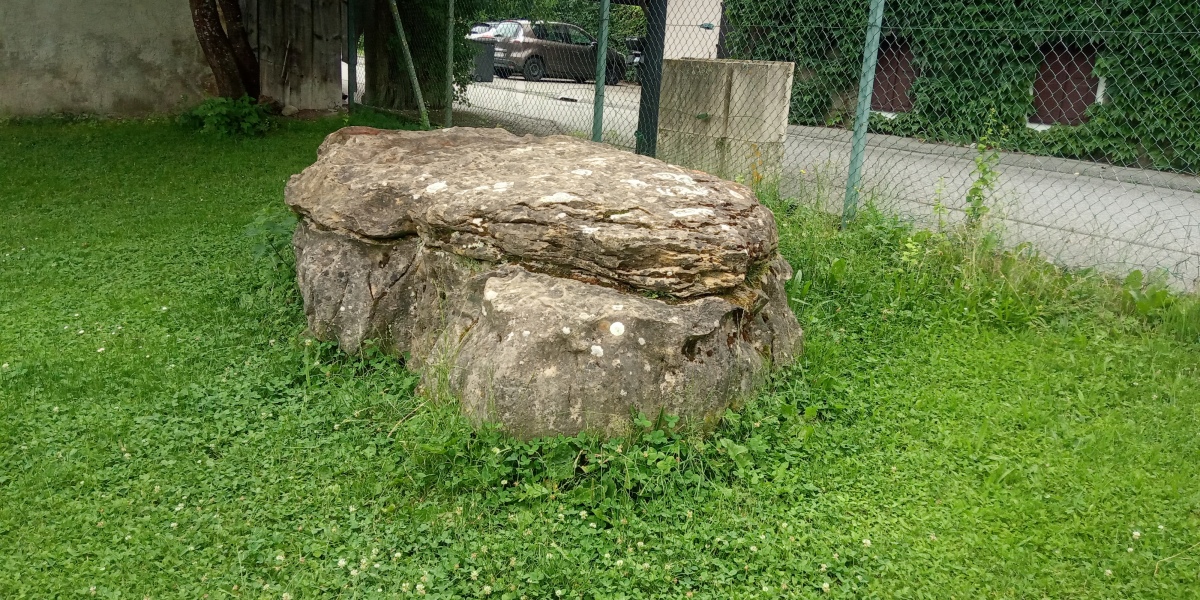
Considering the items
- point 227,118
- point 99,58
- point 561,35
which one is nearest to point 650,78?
point 561,35

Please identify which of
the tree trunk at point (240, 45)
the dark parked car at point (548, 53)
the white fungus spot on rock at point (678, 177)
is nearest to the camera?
the white fungus spot on rock at point (678, 177)

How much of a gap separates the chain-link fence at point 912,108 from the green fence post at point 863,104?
0.01 meters

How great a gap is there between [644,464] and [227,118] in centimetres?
765

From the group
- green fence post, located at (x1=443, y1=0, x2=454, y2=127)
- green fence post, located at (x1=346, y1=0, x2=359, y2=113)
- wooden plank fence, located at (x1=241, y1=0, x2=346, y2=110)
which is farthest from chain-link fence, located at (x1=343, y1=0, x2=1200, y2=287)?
wooden plank fence, located at (x1=241, y1=0, x2=346, y2=110)

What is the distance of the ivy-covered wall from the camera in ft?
29.7

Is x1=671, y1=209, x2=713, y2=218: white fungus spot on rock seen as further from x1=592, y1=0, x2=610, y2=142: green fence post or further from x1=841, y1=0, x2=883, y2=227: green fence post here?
x1=592, y1=0, x2=610, y2=142: green fence post

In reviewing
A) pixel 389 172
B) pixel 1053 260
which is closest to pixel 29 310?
pixel 389 172

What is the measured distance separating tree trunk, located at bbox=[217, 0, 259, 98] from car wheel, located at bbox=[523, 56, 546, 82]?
3040mm

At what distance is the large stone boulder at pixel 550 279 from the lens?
348cm

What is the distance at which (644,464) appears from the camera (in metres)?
3.41

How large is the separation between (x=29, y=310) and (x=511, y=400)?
330 cm

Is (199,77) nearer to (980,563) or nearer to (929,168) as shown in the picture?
(929,168)

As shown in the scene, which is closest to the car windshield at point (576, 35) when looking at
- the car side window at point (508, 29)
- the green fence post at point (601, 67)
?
the car side window at point (508, 29)

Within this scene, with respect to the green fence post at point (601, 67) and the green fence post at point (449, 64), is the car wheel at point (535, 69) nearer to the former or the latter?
the green fence post at point (449, 64)
